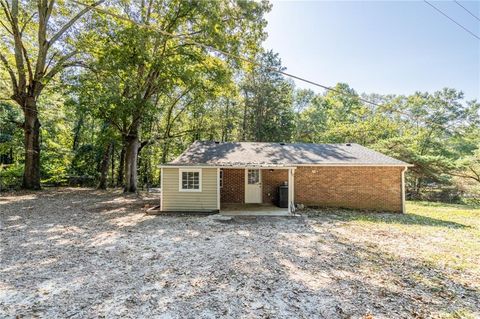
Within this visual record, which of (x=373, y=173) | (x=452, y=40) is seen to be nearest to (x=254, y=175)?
(x=373, y=173)

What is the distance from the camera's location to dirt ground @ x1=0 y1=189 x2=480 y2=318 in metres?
3.71

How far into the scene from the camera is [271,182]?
12.8m

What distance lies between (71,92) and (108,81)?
6.84 feet

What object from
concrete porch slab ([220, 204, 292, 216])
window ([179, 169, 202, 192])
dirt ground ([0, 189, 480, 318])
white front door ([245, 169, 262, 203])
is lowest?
dirt ground ([0, 189, 480, 318])

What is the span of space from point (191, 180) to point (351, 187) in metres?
7.31

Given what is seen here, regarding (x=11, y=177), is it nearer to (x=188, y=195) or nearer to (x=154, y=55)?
(x=154, y=55)

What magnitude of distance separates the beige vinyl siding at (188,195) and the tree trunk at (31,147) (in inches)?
408

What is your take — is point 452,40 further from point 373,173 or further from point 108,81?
point 108,81

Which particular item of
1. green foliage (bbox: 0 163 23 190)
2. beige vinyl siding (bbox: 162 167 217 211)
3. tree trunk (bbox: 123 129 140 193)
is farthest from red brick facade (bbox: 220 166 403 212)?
green foliage (bbox: 0 163 23 190)

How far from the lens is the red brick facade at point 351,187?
39.2 ft

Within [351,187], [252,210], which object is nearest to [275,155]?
[252,210]

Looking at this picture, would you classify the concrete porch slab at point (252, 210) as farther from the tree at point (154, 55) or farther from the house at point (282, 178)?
the tree at point (154, 55)

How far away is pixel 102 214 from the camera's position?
32.9 feet

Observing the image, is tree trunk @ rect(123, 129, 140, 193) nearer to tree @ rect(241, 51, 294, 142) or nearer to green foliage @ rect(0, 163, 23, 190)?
green foliage @ rect(0, 163, 23, 190)
